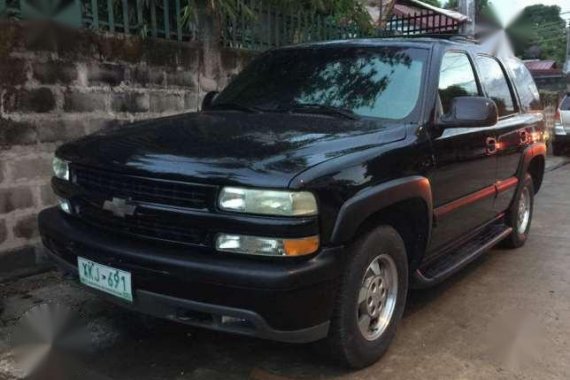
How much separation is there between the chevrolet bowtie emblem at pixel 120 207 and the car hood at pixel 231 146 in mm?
160

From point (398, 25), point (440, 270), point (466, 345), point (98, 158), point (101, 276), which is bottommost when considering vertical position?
point (466, 345)

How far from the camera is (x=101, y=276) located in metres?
3.04

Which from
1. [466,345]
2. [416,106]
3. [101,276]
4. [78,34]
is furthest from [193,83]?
[466,345]

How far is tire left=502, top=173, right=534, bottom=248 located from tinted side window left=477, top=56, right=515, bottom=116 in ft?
2.65

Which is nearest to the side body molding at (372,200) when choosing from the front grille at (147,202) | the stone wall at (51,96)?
the front grille at (147,202)

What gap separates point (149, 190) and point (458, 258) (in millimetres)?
2313

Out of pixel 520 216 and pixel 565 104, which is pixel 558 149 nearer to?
pixel 565 104

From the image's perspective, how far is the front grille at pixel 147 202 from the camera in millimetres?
2791

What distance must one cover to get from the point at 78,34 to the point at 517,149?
3.65 m

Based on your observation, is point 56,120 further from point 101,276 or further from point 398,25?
point 398,25

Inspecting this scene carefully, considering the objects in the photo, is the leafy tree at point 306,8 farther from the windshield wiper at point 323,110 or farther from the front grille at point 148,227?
the front grille at point 148,227

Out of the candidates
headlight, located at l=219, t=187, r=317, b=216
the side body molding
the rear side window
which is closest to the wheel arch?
the side body molding

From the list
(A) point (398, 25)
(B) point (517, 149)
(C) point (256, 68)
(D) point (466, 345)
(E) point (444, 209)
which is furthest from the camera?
(A) point (398, 25)

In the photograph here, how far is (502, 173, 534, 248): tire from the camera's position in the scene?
17.8 ft
